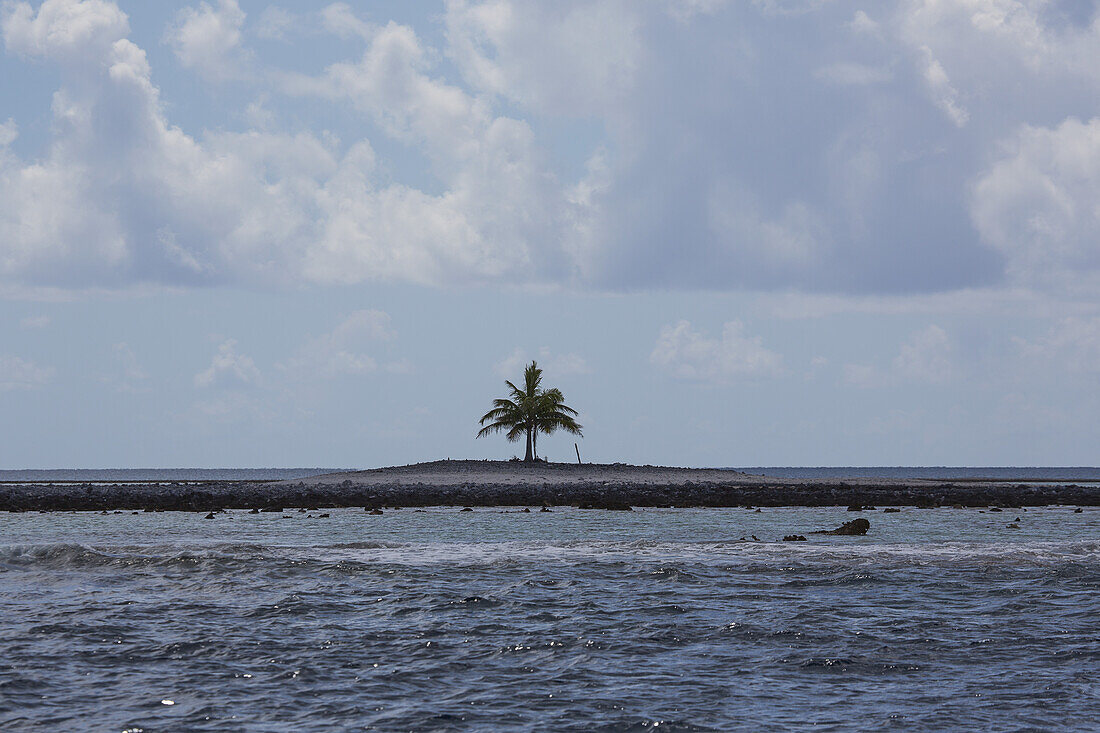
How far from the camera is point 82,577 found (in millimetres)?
23141

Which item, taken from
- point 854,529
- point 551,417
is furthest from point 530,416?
point 854,529

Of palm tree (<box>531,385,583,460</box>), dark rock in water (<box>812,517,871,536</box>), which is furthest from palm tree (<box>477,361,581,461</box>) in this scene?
dark rock in water (<box>812,517,871,536</box>)

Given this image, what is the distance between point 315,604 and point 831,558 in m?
13.4

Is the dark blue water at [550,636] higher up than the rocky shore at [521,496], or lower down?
lower down

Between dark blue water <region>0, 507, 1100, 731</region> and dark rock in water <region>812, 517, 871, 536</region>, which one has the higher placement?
dark rock in water <region>812, 517, 871, 536</region>

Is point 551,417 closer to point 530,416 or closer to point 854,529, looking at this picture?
point 530,416

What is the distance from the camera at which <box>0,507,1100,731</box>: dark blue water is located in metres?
11.9

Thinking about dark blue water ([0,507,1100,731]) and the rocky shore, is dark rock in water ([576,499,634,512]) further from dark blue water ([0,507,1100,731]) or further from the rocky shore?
dark blue water ([0,507,1100,731])

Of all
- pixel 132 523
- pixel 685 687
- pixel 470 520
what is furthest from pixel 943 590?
pixel 132 523

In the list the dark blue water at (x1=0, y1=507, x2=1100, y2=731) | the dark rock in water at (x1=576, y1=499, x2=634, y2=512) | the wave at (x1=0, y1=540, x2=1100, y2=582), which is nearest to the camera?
the dark blue water at (x1=0, y1=507, x2=1100, y2=731)

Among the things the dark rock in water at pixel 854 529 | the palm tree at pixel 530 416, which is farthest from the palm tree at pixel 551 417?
the dark rock in water at pixel 854 529

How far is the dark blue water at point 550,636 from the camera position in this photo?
11945mm

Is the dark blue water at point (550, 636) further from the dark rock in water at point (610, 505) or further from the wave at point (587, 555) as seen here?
the dark rock in water at point (610, 505)

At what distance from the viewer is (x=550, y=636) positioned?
16359mm
